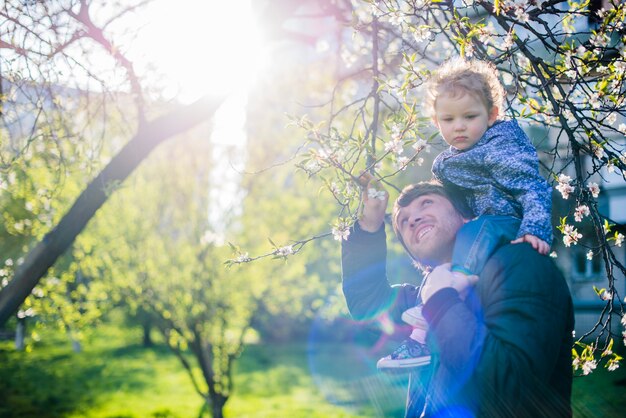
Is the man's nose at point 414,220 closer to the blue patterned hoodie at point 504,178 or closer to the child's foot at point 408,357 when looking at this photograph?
the blue patterned hoodie at point 504,178

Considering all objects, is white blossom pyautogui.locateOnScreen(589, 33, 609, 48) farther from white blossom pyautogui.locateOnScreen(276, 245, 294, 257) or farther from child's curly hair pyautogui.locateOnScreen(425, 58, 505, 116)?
white blossom pyautogui.locateOnScreen(276, 245, 294, 257)

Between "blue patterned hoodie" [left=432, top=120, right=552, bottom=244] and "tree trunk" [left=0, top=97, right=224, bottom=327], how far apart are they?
9.68 ft

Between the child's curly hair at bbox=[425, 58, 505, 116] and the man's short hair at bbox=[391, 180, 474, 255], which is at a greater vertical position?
the child's curly hair at bbox=[425, 58, 505, 116]

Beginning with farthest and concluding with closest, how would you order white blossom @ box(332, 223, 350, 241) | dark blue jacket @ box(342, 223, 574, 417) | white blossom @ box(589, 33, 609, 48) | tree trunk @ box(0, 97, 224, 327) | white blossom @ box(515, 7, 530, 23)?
tree trunk @ box(0, 97, 224, 327), white blossom @ box(589, 33, 609, 48), white blossom @ box(515, 7, 530, 23), white blossom @ box(332, 223, 350, 241), dark blue jacket @ box(342, 223, 574, 417)

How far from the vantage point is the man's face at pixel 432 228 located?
215 cm

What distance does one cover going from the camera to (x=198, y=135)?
11.0 m

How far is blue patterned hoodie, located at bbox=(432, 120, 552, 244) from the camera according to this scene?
1.97m

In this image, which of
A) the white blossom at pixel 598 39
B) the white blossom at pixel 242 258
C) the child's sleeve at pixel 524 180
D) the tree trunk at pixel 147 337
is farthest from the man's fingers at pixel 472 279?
the tree trunk at pixel 147 337

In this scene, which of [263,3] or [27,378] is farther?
[27,378]

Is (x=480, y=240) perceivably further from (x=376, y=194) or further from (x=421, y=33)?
(x=421, y=33)

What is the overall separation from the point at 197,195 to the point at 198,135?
Answer: 122cm

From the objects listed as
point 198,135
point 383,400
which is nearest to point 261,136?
point 198,135

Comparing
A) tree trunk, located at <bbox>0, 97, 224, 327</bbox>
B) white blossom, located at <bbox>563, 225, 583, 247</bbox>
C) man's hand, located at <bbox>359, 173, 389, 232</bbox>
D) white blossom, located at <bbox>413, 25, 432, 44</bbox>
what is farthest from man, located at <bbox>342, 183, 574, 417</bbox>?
tree trunk, located at <bbox>0, 97, 224, 327</bbox>

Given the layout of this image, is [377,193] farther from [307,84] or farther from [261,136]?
[307,84]
